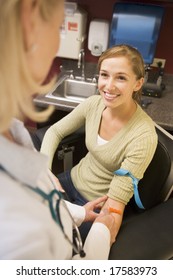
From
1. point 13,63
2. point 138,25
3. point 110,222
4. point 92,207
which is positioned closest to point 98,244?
point 110,222

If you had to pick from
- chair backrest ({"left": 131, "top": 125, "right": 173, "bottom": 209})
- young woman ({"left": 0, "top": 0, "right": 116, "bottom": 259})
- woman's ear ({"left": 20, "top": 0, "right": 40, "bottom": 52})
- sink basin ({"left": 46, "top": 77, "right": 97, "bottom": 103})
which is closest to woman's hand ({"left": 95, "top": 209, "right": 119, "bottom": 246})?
chair backrest ({"left": 131, "top": 125, "right": 173, "bottom": 209})

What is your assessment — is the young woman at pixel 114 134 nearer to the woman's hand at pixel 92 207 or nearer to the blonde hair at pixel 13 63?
the woman's hand at pixel 92 207

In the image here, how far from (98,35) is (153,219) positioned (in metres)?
1.22

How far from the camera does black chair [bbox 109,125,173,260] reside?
37.5 inches

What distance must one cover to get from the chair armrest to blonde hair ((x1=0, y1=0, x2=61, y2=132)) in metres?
0.68

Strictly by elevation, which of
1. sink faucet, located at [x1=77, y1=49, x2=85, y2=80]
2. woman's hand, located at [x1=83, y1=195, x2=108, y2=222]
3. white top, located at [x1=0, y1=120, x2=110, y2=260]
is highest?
white top, located at [x1=0, y1=120, x2=110, y2=260]

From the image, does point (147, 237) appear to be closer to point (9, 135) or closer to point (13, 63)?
point (9, 135)

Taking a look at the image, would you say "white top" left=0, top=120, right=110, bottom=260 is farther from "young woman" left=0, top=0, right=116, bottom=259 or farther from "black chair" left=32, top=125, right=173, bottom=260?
"black chair" left=32, top=125, right=173, bottom=260

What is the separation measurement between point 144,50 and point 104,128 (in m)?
0.69

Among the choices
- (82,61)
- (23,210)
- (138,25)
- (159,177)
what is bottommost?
(159,177)

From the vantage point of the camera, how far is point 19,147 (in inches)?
19.1
